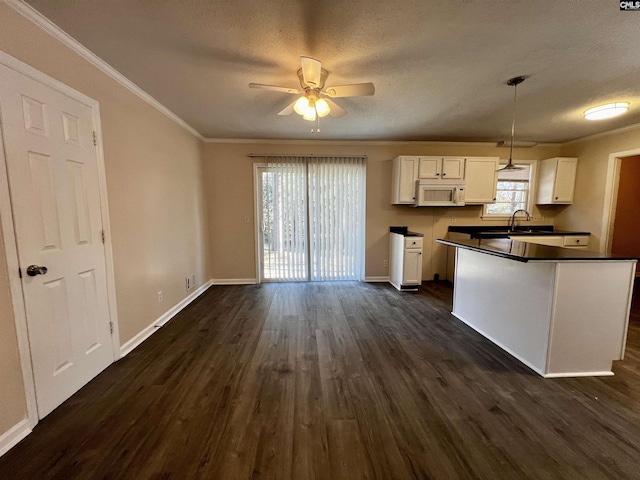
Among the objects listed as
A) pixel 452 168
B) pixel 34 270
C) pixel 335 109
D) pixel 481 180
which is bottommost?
pixel 34 270

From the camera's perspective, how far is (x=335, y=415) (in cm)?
162

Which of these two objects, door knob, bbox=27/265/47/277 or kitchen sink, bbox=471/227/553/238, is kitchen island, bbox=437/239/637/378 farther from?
door knob, bbox=27/265/47/277

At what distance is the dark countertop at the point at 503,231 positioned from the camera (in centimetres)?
421

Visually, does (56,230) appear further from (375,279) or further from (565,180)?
(565,180)

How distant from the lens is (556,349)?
1982 millimetres

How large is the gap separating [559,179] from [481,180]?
145 centimetres

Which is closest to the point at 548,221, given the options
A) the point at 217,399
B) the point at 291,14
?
the point at 291,14

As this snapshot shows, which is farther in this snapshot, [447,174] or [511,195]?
[511,195]

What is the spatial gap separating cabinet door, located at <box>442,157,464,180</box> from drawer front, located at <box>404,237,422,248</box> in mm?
1195

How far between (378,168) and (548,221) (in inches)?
138

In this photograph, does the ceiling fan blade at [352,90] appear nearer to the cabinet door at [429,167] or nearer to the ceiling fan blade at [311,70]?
the ceiling fan blade at [311,70]

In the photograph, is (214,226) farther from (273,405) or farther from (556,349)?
(556,349)

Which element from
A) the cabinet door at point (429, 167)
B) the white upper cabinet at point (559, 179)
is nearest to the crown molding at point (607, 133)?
the white upper cabinet at point (559, 179)

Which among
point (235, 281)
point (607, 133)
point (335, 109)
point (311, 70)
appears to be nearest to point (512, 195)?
point (607, 133)
